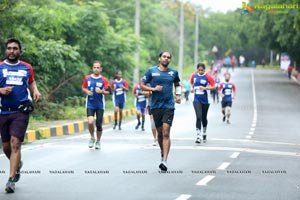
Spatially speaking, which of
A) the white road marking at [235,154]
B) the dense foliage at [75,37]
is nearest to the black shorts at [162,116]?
the white road marking at [235,154]

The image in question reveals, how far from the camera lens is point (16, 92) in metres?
9.42

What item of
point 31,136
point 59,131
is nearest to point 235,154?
point 31,136

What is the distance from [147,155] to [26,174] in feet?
12.0

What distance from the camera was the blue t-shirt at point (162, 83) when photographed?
11.8m

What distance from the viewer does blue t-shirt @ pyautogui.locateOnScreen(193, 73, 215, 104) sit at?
57.7 ft

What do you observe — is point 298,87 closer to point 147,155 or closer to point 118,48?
point 118,48

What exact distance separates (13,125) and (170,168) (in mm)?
3366

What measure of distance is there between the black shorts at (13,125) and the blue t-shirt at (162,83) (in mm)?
3007

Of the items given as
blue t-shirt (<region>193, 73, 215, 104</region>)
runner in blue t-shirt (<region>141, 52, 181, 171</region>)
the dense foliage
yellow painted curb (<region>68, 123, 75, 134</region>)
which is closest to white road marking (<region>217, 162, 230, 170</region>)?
runner in blue t-shirt (<region>141, 52, 181, 171</region>)

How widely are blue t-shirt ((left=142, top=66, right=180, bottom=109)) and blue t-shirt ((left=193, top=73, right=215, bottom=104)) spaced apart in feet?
18.8

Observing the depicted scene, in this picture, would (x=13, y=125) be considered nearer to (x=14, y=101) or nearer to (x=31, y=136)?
(x=14, y=101)

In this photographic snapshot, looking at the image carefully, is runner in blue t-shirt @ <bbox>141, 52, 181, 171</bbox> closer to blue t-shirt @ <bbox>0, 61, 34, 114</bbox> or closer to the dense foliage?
blue t-shirt @ <bbox>0, 61, 34, 114</bbox>

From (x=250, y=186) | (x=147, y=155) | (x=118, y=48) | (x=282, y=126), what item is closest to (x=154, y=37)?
(x=118, y=48)

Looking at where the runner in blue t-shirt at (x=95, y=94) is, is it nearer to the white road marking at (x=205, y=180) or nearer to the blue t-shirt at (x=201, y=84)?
the blue t-shirt at (x=201, y=84)
